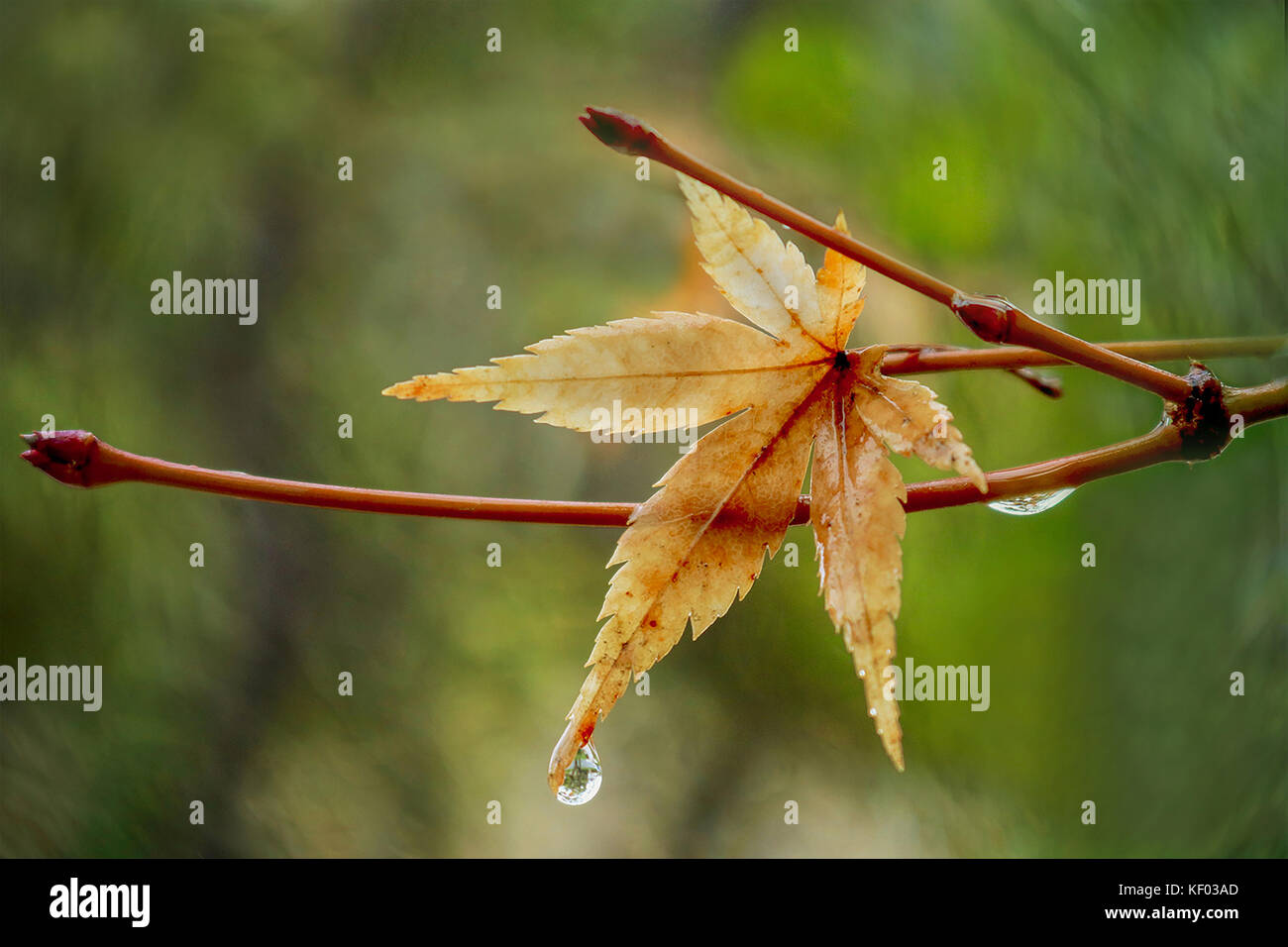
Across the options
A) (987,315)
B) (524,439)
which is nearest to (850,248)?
(987,315)

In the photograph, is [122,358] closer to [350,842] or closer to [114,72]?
[114,72]

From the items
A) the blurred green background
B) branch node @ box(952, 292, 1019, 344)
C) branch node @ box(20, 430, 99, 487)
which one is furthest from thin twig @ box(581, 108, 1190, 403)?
the blurred green background

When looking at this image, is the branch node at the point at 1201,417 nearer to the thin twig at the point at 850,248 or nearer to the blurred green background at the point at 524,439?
the thin twig at the point at 850,248

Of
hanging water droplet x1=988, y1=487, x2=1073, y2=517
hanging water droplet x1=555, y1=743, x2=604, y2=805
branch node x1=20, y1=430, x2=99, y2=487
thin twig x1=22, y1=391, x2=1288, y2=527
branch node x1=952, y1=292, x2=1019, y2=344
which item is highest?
branch node x1=952, y1=292, x2=1019, y2=344

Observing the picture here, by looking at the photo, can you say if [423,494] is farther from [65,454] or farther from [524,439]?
[524,439]

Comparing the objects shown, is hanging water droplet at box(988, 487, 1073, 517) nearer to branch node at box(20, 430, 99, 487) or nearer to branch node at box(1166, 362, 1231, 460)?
branch node at box(1166, 362, 1231, 460)

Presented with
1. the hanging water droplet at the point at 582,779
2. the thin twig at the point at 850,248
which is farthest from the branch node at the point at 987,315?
the hanging water droplet at the point at 582,779
